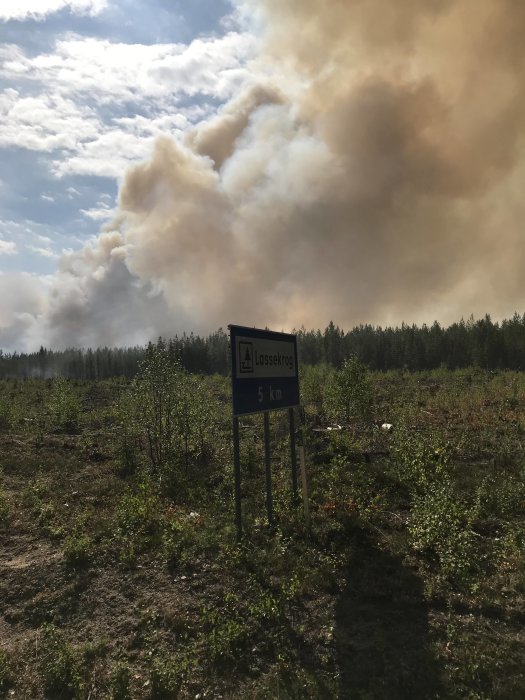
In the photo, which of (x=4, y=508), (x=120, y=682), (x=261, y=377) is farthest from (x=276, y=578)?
(x=4, y=508)

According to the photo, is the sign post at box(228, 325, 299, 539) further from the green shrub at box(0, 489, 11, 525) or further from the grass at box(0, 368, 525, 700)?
the green shrub at box(0, 489, 11, 525)

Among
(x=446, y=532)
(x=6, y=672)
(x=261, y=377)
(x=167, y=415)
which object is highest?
(x=261, y=377)

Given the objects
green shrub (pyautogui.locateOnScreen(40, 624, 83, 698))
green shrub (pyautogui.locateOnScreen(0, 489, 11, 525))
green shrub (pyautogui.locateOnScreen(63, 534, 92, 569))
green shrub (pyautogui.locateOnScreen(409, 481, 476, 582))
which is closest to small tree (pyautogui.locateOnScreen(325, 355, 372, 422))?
green shrub (pyautogui.locateOnScreen(409, 481, 476, 582))

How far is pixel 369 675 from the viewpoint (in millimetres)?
5188

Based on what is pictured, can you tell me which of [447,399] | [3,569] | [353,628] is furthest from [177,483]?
[447,399]

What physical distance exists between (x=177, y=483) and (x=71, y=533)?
3.42 m

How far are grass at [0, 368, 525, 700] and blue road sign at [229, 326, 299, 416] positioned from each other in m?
2.48

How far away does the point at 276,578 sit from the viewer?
7.40m

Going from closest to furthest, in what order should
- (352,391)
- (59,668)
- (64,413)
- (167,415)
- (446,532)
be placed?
(59,668) < (446,532) < (167,415) < (352,391) < (64,413)

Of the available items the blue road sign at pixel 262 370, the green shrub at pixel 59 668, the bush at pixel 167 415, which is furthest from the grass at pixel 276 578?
the blue road sign at pixel 262 370

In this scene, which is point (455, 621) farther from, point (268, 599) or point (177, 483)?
point (177, 483)

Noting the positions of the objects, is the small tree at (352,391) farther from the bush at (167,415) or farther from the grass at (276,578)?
the bush at (167,415)

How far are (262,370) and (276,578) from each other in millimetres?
3764

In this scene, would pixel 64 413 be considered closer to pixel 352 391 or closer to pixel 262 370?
pixel 352 391
